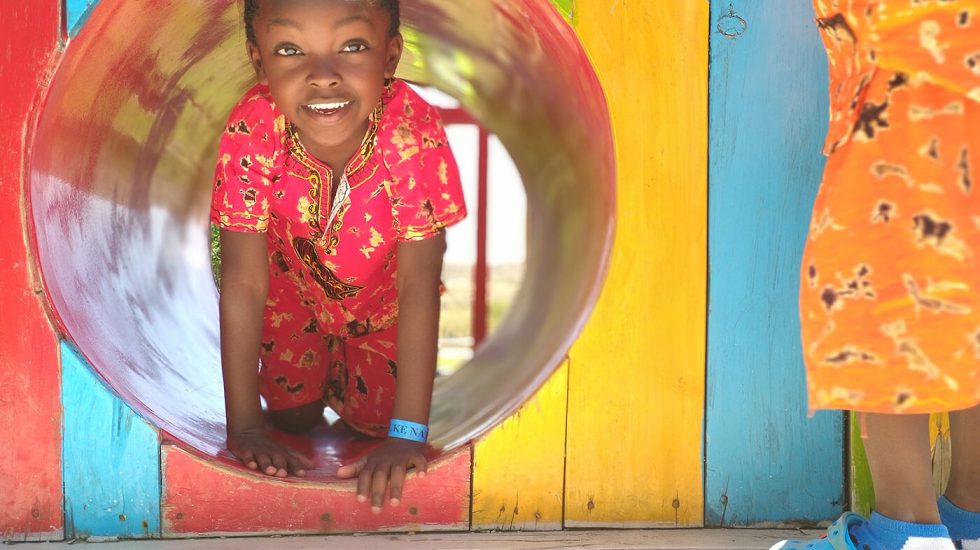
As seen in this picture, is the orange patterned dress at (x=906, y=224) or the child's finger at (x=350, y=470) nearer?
the orange patterned dress at (x=906, y=224)

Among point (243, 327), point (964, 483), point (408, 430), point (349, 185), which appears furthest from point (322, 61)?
point (964, 483)

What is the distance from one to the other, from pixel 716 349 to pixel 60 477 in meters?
1.27

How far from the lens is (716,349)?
2008mm

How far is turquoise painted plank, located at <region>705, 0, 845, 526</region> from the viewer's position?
1994mm

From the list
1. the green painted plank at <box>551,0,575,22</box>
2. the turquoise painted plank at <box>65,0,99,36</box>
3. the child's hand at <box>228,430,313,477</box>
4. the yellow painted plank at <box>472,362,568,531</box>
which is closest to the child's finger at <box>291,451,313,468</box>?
the child's hand at <box>228,430,313,477</box>

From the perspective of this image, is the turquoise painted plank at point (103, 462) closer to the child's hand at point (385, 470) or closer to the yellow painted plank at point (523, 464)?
the child's hand at point (385, 470)

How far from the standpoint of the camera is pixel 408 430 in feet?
6.85

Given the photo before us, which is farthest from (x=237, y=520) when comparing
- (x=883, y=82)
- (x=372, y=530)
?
(x=883, y=82)

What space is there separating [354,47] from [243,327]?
0.65 metres

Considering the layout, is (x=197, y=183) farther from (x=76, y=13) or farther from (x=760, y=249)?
(x=760, y=249)

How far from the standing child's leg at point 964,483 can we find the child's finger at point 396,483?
3.20ft

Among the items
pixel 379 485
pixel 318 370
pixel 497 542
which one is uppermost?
pixel 318 370

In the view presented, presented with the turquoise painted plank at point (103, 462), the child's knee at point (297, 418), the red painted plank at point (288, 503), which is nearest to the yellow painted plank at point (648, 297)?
the red painted plank at point (288, 503)

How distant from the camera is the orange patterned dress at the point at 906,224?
58.6 inches
